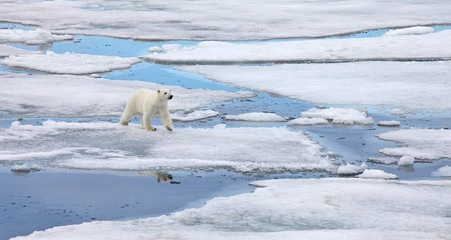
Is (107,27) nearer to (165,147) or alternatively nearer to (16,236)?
(165,147)

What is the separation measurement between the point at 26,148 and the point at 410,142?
11.4ft

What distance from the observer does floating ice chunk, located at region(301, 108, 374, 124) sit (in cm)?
796

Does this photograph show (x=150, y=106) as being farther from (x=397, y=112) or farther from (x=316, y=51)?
(x=316, y=51)

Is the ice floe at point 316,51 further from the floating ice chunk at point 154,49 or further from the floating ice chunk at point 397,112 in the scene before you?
the floating ice chunk at point 397,112

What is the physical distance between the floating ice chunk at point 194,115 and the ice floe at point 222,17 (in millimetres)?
6990

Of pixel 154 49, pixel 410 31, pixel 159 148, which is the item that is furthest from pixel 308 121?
pixel 410 31

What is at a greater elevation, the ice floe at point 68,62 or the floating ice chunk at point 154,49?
the floating ice chunk at point 154,49

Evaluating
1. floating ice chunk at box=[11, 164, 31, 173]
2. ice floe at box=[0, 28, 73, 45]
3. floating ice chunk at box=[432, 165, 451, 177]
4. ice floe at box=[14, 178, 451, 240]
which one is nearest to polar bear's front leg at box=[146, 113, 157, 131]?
floating ice chunk at box=[11, 164, 31, 173]

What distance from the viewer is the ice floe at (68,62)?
11.7 metres

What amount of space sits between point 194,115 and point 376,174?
291 cm

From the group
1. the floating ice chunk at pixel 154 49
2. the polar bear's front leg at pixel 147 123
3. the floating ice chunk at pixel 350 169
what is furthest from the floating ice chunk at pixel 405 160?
the floating ice chunk at pixel 154 49

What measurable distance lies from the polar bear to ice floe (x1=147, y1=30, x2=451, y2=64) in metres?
4.94

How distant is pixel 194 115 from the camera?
27.4ft

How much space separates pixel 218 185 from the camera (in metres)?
5.72
